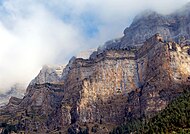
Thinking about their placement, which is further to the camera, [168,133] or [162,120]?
[162,120]

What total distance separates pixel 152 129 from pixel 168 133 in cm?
1243

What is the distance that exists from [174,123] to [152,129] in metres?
8.70

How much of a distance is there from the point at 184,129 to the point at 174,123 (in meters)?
10.0

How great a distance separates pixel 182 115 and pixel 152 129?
13398 millimetres

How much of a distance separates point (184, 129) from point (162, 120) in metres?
17.0

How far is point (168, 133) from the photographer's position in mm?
176500

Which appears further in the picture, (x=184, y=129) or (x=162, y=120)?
(x=162, y=120)

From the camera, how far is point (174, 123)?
187m

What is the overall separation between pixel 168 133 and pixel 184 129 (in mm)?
6143

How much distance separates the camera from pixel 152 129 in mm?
188125

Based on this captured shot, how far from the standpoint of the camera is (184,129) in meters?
177

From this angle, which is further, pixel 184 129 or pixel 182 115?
pixel 182 115

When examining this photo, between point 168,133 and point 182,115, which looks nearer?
point 168,133

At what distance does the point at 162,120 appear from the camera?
634ft
